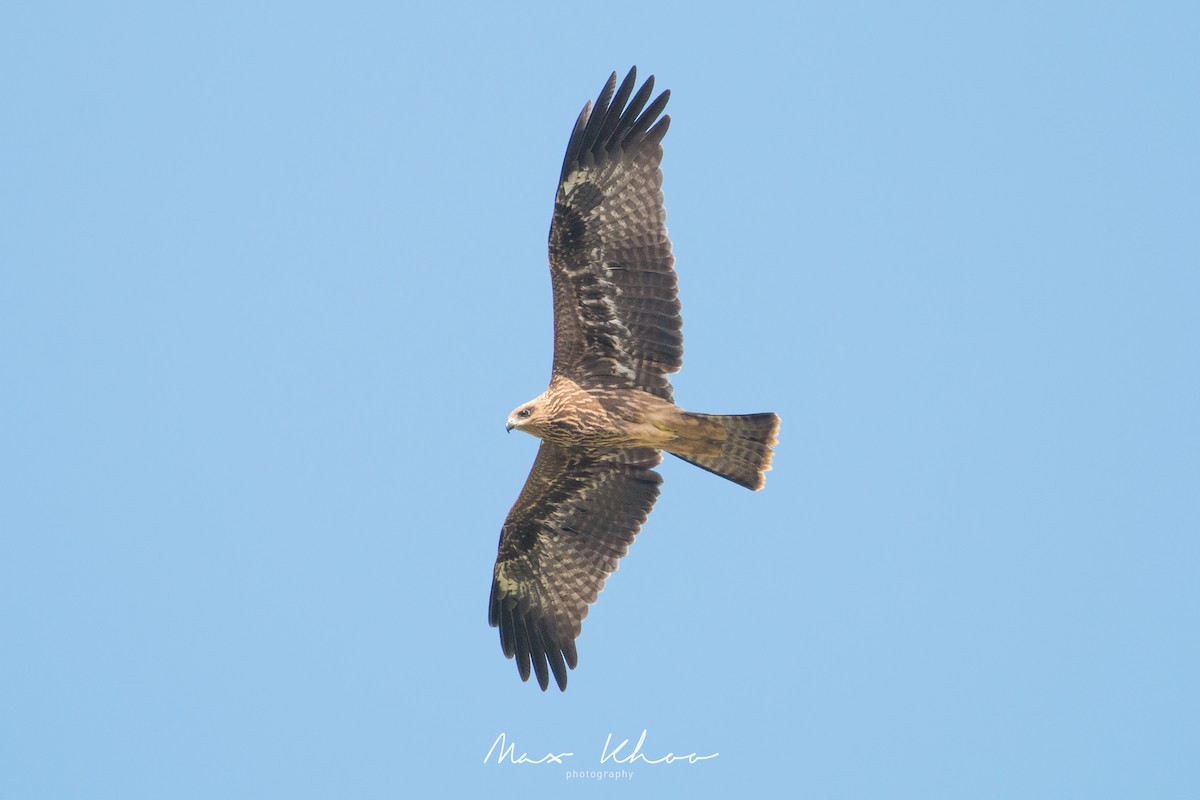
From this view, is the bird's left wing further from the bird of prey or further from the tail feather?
the tail feather

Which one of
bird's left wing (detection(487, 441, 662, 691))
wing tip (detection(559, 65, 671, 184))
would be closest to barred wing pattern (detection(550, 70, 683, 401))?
wing tip (detection(559, 65, 671, 184))

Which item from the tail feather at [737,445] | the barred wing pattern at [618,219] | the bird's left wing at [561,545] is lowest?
the bird's left wing at [561,545]

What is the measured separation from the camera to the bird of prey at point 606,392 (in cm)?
1223

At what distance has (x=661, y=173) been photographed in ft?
40.1

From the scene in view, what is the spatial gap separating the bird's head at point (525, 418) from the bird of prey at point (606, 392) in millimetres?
11

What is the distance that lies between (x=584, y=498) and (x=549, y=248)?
2.13 metres

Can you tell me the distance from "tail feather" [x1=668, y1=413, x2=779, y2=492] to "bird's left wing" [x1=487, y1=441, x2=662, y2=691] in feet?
1.89

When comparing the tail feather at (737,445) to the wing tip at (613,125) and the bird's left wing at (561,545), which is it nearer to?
the bird's left wing at (561,545)

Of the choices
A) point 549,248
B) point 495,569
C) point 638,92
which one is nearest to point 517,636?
point 495,569

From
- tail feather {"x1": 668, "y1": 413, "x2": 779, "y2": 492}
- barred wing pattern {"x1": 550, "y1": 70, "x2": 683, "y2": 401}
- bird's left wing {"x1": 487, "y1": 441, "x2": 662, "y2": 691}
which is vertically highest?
barred wing pattern {"x1": 550, "y1": 70, "x2": 683, "y2": 401}

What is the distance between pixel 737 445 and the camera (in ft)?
41.3

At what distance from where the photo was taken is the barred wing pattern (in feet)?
40.1

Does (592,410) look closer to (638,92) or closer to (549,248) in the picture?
(549,248)

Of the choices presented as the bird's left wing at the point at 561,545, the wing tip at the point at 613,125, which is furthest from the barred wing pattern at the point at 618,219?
the bird's left wing at the point at 561,545
